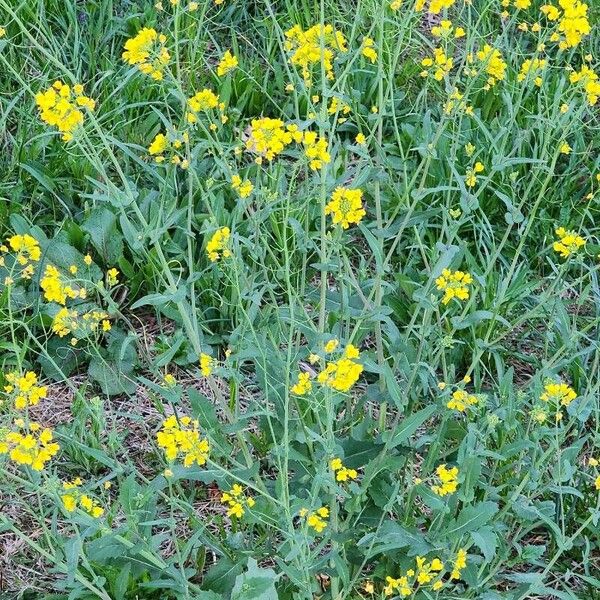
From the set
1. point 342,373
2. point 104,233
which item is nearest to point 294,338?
point 104,233

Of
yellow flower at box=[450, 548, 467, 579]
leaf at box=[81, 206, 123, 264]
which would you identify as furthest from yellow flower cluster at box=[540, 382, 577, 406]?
leaf at box=[81, 206, 123, 264]

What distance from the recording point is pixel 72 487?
169 cm

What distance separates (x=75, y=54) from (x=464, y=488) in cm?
227

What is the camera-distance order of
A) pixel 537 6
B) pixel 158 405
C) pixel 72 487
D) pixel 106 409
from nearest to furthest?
pixel 72 487 < pixel 158 405 < pixel 106 409 < pixel 537 6

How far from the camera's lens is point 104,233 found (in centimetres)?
287

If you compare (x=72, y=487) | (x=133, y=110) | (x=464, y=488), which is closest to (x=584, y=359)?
(x=464, y=488)

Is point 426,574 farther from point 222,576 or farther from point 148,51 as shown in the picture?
point 148,51

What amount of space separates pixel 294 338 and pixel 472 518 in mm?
943

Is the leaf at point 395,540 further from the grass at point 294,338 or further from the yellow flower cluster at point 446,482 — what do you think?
the yellow flower cluster at point 446,482

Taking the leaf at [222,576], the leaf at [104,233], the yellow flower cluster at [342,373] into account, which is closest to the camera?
the yellow flower cluster at [342,373]

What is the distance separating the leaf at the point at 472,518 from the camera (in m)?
1.90

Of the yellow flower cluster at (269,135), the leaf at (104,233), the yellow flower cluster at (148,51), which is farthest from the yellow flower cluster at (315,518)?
the leaf at (104,233)

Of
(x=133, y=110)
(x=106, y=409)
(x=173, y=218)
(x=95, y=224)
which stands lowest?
(x=106, y=409)

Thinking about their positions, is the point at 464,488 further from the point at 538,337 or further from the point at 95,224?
the point at 95,224
